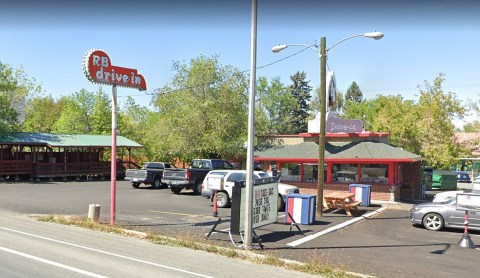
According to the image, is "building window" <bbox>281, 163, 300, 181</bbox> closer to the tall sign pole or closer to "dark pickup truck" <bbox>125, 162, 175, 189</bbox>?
"dark pickup truck" <bbox>125, 162, 175, 189</bbox>

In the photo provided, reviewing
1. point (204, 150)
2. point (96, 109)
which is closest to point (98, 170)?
point (204, 150)

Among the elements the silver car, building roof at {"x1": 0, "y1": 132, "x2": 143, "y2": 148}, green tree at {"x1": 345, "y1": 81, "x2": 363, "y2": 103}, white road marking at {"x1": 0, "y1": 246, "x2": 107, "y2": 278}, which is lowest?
white road marking at {"x1": 0, "y1": 246, "x2": 107, "y2": 278}

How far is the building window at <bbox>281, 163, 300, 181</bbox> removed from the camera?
26266 mm

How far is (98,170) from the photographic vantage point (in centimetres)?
3884

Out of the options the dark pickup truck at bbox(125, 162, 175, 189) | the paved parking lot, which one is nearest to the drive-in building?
the paved parking lot

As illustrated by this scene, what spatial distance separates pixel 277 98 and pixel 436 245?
58760 mm

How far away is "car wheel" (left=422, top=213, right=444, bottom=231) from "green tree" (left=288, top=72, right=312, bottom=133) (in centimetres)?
5689

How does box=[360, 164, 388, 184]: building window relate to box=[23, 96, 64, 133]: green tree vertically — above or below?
below

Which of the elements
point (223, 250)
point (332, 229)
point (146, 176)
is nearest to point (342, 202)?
point (332, 229)

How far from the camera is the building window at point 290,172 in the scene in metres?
26.3

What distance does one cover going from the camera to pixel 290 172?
26.6 m

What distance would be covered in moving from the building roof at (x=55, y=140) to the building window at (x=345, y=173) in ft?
67.7

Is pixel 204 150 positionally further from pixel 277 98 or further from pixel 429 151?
pixel 277 98

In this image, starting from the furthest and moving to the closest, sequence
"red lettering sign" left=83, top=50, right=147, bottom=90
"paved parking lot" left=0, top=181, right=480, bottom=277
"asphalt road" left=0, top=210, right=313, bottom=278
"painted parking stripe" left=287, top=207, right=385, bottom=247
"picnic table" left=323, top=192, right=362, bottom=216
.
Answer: "picnic table" left=323, top=192, right=362, bottom=216, "red lettering sign" left=83, top=50, right=147, bottom=90, "painted parking stripe" left=287, top=207, right=385, bottom=247, "paved parking lot" left=0, top=181, right=480, bottom=277, "asphalt road" left=0, top=210, right=313, bottom=278
